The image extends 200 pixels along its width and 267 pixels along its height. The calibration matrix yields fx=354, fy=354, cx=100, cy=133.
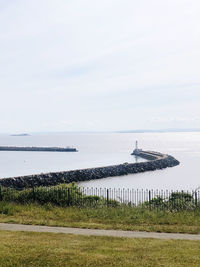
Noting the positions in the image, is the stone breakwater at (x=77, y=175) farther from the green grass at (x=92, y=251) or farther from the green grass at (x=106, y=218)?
the green grass at (x=92, y=251)

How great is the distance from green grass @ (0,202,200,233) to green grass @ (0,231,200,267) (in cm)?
231

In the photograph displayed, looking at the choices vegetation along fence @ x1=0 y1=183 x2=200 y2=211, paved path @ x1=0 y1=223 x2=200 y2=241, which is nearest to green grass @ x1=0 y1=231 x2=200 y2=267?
paved path @ x1=0 y1=223 x2=200 y2=241

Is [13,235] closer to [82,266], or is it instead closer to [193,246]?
[82,266]

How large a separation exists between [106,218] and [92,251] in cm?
575

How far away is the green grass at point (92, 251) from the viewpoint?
386 inches

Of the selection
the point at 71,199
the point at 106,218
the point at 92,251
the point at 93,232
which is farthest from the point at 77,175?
the point at 92,251

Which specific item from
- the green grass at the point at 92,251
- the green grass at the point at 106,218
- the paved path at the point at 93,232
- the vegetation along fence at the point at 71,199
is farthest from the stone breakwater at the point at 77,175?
the green grass at the point at 92,251

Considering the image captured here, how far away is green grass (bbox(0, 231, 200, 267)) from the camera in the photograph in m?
9.80

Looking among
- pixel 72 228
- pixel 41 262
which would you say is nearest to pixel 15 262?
pixel 41 262

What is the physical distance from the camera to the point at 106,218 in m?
16.5

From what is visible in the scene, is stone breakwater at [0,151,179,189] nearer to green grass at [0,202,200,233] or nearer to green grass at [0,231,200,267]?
green grass at [0,202,200,233]

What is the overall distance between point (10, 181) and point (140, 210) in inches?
1233

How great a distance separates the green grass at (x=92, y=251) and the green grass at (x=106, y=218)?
91.0 inches

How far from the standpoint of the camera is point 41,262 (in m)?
9.90
